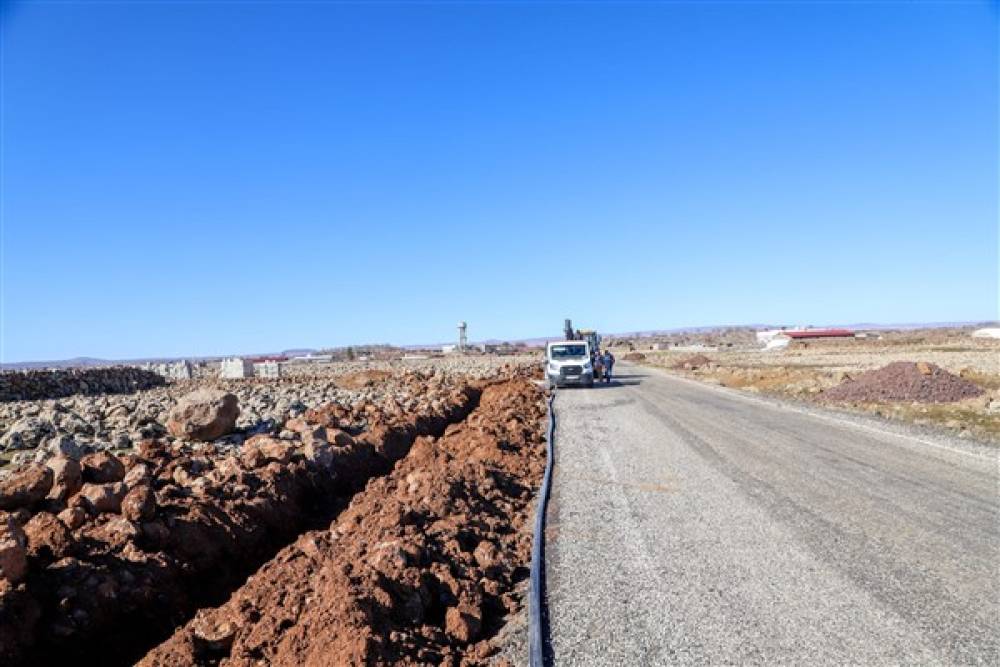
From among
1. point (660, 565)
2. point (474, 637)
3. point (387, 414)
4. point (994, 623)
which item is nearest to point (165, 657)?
point (474, 637)

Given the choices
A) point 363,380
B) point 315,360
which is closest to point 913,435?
point 363,380

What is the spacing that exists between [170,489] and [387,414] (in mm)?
9361

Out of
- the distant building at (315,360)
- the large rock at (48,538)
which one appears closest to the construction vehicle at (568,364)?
the large rock at (48,538)

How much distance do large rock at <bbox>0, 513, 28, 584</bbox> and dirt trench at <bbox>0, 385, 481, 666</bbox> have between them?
0.35 feet

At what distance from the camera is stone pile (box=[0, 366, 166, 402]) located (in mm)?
38406

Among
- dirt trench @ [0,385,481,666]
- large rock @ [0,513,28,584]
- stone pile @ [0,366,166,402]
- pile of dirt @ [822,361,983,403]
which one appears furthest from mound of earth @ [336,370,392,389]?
large rock @ [0,513,28,584]

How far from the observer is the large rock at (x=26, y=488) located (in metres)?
7.53

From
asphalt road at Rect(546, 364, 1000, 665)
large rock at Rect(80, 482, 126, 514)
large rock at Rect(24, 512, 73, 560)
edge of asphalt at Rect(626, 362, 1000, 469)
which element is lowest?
edge of asphalt at Rect(626, 362, 1000, 469)

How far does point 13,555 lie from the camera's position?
5.81 metres

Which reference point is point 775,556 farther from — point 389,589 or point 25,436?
point 25,436

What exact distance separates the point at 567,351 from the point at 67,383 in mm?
32642

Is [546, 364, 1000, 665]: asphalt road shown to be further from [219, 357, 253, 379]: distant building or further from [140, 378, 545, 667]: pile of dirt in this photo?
[219, 357, 253, 379]: distant building

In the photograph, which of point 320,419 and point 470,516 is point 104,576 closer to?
point 470,516

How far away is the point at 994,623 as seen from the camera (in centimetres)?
540
